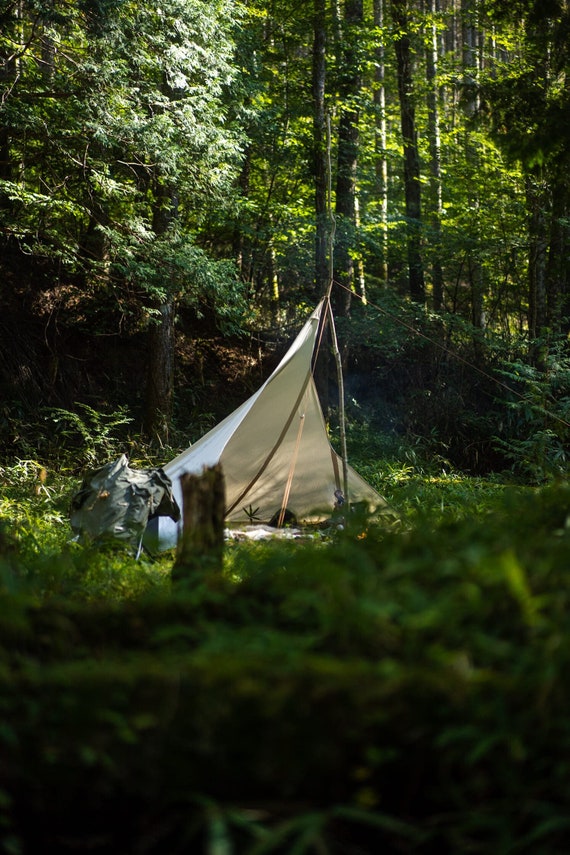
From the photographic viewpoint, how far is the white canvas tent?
5.64m

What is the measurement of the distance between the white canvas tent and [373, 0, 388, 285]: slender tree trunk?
15.4 feet

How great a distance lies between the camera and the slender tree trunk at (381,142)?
10078 mm

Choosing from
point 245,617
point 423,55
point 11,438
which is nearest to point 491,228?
point 11,438

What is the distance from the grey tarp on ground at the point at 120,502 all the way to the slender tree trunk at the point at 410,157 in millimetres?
6279

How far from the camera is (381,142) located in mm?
12477

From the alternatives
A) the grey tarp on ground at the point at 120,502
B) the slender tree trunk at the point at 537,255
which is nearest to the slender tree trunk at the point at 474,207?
the slender tree trunk at the point at 537,255

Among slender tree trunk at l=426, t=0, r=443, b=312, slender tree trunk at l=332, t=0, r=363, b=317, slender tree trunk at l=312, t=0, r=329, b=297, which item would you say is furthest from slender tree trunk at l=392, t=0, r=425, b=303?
slender tree trunk at l=312, t=0, r=329, b=297

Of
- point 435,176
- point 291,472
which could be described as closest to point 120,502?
point 291,472

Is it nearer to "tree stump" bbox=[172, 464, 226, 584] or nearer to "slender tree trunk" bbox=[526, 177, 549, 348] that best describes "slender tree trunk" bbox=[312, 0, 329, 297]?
"slender tree trunk" bbox=[526, 177, 549, 348]

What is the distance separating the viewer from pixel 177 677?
117cm

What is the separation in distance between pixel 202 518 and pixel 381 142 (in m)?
11.4

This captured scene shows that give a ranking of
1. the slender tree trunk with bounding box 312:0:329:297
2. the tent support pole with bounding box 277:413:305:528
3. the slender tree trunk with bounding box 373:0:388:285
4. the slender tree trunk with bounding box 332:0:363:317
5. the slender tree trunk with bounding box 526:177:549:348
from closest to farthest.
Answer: the tent support pole with bounding box 277:413:305:528 → the slender tree trunk with bounding box 526:177:549:348 → the slender tree trunk with bounding box 312:0:329:297 → the slender tree trunk with bounding box 332:0:363:317 → the slender tree trunk with bounding box 373:0:388:285

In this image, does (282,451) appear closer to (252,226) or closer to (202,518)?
(202,518)

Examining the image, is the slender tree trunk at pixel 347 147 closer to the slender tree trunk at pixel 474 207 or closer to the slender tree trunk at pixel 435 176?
the slender tree trunk at pixel 435 176
